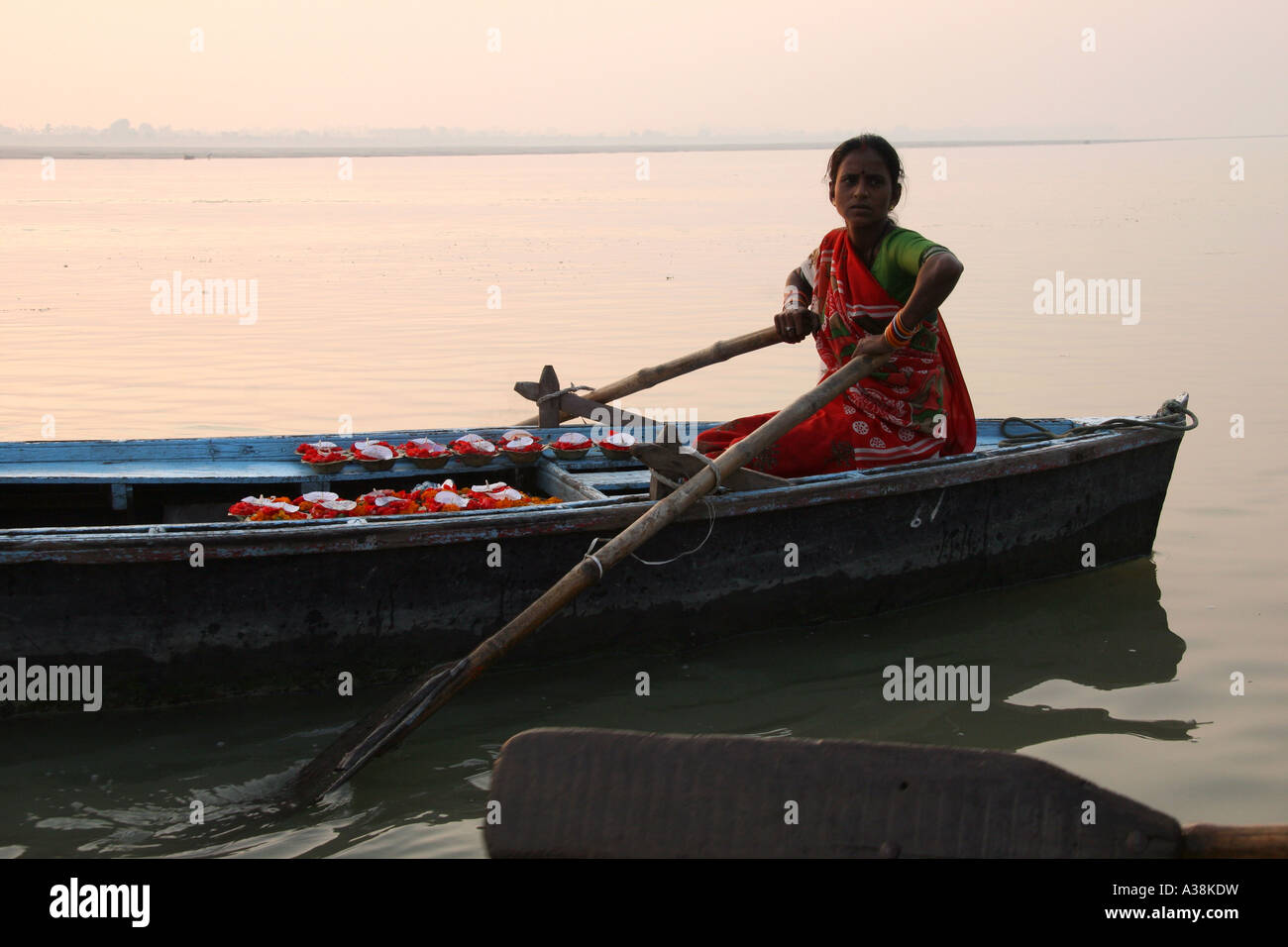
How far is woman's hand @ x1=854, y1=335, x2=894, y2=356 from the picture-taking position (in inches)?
198

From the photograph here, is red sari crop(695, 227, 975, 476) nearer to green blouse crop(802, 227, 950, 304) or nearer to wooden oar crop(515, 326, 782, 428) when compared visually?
green blouse crop(802, 227, 950, 304)

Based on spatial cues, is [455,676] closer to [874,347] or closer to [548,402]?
[874,347]

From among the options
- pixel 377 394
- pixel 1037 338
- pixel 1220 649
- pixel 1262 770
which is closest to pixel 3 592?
pixel 1262 770

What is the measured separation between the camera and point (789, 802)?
236cm

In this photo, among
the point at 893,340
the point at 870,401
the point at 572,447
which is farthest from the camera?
the point at 572,447

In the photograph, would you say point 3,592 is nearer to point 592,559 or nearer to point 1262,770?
point 592,559

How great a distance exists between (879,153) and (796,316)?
83cm

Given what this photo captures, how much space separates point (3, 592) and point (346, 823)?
138 centimetres

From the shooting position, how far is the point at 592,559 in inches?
171

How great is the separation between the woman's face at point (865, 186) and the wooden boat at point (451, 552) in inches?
42.3

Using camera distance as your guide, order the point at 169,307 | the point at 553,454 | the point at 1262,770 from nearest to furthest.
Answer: the point at 1262,770, the point at 553,454, the point at 169,307

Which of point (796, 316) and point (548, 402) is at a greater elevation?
point (796, 316)

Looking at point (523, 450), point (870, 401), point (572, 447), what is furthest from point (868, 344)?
point (523, 450)

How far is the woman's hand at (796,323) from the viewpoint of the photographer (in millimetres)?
5691
